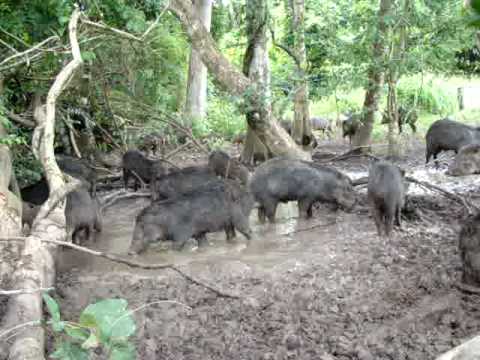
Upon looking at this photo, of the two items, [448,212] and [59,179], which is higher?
[59,179]

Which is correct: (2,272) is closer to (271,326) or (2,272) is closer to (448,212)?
(271,326)

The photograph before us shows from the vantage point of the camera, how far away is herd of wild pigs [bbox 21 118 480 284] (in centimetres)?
706

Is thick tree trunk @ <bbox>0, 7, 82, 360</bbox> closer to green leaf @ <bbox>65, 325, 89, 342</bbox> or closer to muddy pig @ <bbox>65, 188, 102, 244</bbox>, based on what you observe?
green leaf @ <bbox>65, 325, 89, 342</bbox>

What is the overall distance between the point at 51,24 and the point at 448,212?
5.68 metres

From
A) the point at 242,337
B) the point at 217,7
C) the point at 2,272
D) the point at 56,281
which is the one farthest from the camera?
the point at 217,7

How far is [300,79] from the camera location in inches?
399

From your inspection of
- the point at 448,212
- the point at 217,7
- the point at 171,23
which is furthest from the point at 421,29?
the point at 217,7

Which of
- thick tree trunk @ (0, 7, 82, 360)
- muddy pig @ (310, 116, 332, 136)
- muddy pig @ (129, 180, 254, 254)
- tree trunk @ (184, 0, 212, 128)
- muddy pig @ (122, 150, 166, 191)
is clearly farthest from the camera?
muddy pig @ (310, 116, 332, 136)

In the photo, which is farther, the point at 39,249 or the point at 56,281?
the point at 56,281

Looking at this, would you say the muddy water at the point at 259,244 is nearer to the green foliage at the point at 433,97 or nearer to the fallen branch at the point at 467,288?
the fallen branch at the point at 467,288

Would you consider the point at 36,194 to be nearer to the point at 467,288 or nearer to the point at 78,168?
the point at 78,168

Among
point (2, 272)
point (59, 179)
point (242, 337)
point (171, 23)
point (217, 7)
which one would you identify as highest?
point (217, 7)

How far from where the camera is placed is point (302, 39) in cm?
1145

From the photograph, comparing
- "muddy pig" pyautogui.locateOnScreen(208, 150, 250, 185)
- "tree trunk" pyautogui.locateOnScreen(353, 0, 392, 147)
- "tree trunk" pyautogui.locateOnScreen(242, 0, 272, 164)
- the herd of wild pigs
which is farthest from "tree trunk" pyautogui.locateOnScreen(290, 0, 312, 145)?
the herd of wild pigs
